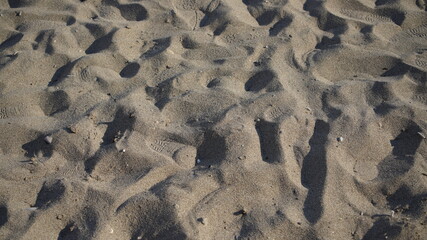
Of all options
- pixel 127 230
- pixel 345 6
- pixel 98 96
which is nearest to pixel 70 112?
pixel 98 96

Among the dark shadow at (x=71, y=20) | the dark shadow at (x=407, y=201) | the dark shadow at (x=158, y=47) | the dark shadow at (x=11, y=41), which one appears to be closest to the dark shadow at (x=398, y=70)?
the dark shadow at (x=407, y=201)

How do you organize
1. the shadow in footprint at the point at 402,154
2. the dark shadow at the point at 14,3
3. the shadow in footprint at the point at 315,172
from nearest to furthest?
the shadow in footprint at the point at 315,172 < the shadow in footprint at the point at 402,154 < the dark shadow at the point at 14,3

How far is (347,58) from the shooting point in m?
2.92

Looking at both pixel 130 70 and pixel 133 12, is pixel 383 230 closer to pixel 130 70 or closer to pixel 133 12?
pixel 130 70

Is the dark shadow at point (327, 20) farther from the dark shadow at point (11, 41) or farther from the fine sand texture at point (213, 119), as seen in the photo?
the dark shadow at point (11, 41)

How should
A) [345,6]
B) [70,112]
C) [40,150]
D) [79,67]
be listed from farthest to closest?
[345,6]
[79,67]
[70,112]
[40,150]

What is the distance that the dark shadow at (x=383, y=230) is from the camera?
1965mm

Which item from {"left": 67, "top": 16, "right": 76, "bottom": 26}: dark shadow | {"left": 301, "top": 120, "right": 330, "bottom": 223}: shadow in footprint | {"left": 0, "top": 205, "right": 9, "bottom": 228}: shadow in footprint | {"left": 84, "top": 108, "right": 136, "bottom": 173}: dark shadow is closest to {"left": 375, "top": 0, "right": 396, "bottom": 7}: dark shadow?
{"left": 301, "top": 120, "right": 330, "bottom": 223}: shadow in footprint

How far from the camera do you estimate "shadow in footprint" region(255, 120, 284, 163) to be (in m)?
2.30

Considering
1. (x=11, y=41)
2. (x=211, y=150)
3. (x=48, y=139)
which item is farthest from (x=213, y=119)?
(x=11, y=41)

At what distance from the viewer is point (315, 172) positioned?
7.34 feet

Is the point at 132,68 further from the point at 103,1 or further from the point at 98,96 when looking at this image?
the point at 103,1

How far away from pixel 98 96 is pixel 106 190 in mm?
763

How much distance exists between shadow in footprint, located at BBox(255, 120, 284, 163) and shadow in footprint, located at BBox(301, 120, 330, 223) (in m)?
0.16
